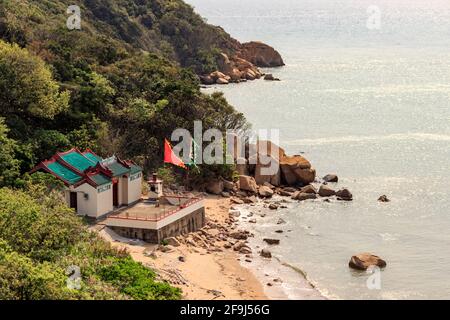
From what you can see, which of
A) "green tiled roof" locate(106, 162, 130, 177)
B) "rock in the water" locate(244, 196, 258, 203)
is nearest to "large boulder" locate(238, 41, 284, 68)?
"rock in the water" locate(244, 196, 258, 203)

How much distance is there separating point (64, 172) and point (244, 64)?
7965 centimetres

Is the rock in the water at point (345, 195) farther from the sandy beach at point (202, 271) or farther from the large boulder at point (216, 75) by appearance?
the large boulder at point (216, 75)

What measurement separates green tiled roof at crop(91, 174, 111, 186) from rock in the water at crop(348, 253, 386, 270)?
12.8m

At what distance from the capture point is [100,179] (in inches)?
1563

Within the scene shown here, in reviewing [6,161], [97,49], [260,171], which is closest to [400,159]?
[260,171]

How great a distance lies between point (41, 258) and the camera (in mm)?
30797

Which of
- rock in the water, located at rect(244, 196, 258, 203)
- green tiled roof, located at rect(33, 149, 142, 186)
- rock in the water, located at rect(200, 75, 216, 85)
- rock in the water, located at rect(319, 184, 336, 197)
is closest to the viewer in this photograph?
green tiled roof, located at rect(33, 149, 142, 186)

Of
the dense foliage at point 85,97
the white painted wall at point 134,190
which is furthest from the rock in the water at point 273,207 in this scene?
the white painted wall at point 134,190

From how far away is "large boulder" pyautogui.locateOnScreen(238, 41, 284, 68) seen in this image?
124438mm

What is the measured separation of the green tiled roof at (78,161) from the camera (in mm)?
40719

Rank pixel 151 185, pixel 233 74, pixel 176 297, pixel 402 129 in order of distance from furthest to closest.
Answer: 1. pixel 233 74
2. pixel 402 129
3. pixel 151 185
4. pixel 176 297

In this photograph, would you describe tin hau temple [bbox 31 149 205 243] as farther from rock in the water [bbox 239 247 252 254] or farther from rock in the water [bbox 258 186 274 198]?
rock in the water [bbox 258 186 274 198]

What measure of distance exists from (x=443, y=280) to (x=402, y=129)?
127 feet

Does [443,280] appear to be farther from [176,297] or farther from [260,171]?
[260,171]
